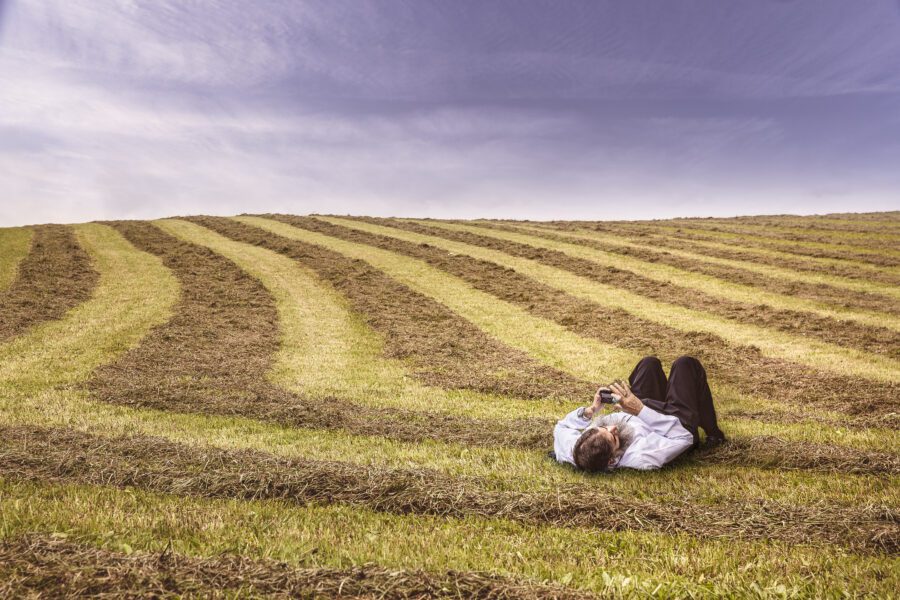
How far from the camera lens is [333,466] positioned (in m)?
6.64

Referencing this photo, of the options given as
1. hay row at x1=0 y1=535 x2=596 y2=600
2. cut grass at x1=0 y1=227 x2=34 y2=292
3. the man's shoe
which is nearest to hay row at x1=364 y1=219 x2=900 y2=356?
the man's shoe

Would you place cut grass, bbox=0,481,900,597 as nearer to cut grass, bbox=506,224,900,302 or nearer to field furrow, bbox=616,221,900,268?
cut grass, bbox=506,224,900,302

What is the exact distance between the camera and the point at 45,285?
67.5ft

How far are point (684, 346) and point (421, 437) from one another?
31.4 ft

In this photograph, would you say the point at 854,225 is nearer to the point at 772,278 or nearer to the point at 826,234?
the point at 826,234

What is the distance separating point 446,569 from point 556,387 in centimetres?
758

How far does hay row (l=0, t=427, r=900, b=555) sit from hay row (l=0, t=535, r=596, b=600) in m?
1.57

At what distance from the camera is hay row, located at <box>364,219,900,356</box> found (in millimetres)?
15297

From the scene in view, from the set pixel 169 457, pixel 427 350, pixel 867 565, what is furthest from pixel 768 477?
pixel 427 350

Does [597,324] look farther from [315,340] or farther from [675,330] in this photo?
[315,340]

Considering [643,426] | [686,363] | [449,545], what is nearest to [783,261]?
[686,363]

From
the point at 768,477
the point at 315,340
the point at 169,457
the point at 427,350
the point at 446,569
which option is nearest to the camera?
the point at 446,569

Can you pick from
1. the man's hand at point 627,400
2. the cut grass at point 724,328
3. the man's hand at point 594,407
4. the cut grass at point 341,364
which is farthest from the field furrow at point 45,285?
the cut grass at point 724,328

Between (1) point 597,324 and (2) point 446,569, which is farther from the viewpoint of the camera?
(1) point 597,324
